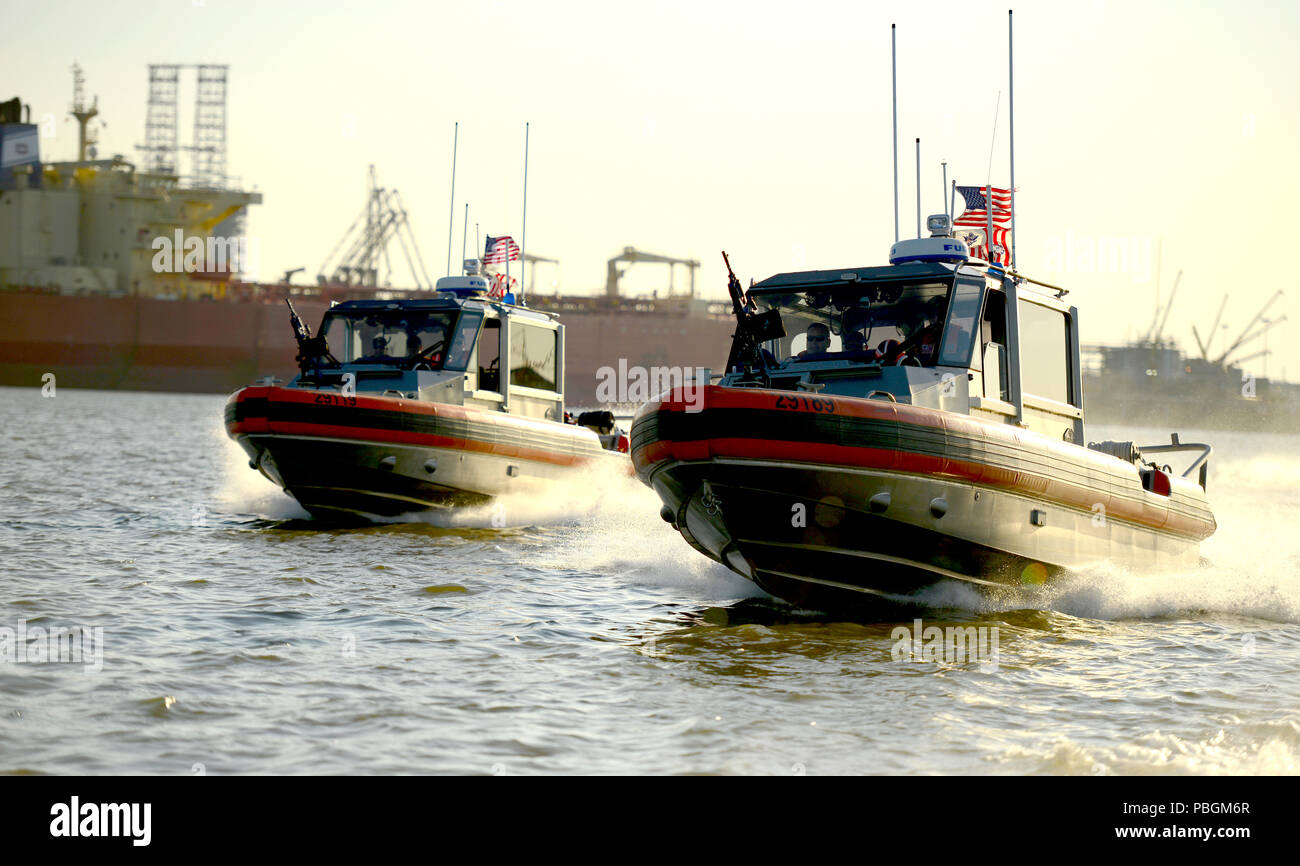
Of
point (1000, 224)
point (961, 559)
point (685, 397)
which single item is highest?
point (1000, 224)

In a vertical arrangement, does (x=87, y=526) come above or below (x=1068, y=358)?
below

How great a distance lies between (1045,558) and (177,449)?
2445 cm

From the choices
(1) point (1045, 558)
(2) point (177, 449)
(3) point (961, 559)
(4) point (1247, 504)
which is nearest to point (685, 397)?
(3) point (961, 559)

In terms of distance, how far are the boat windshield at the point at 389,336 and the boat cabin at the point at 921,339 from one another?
6.09 meters

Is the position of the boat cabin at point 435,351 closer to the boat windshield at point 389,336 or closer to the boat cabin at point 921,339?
the boat windshield at point 389,336

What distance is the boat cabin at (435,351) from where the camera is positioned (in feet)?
49.9

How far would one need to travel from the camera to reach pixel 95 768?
5.21 metres

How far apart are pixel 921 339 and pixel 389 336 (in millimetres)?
7969

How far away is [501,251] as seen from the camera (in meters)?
19.1
